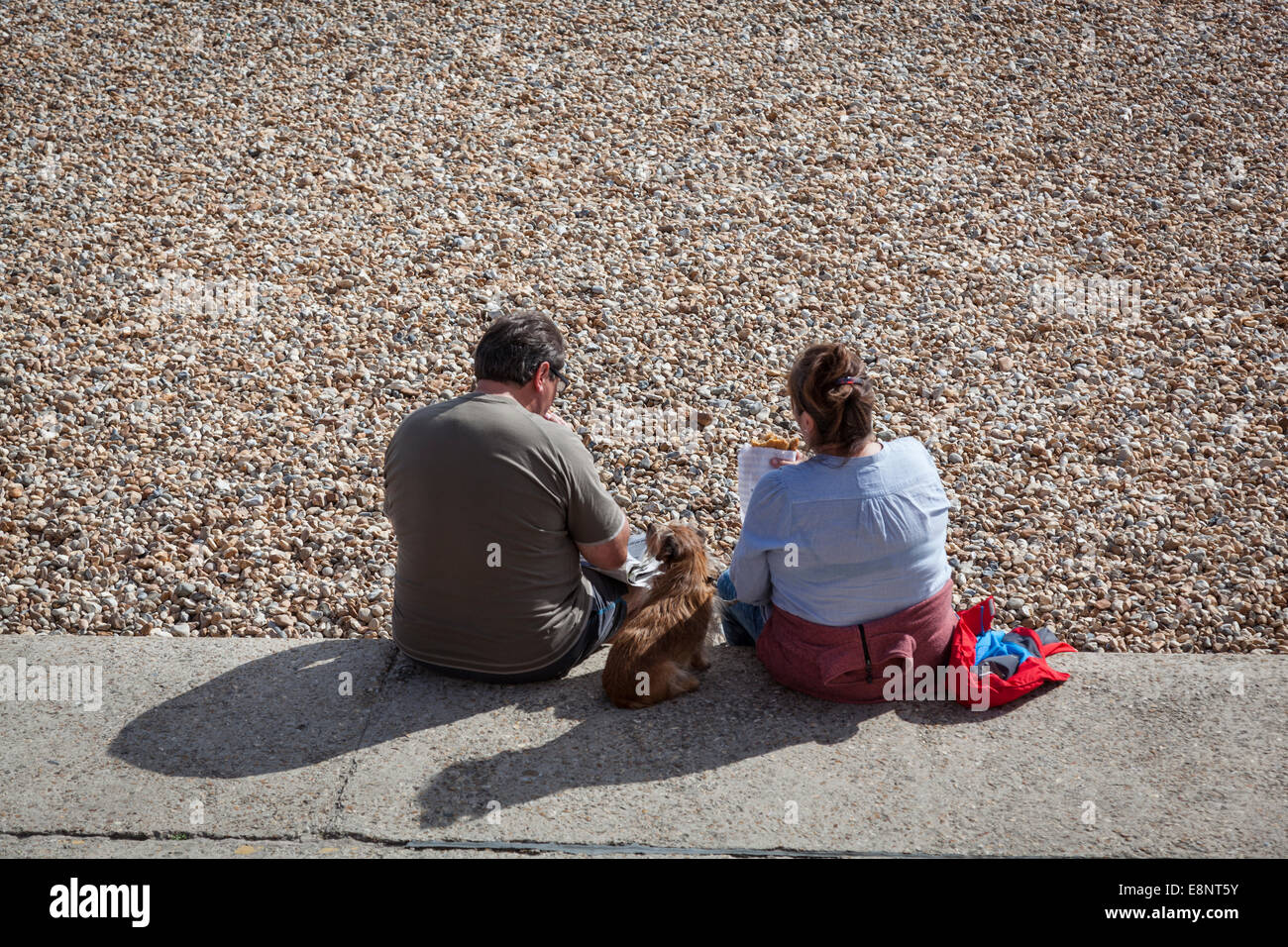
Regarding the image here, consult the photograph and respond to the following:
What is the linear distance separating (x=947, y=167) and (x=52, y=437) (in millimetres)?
5632

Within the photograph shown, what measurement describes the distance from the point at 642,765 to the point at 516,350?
4.40 feet

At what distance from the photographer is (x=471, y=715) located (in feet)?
11.1

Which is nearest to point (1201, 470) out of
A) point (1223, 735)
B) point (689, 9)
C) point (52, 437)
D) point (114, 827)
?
point (1223, 735)

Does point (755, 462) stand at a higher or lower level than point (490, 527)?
higher

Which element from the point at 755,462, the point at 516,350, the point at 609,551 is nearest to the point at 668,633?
the point at 609,551

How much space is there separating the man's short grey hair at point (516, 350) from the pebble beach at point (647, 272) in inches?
50.1

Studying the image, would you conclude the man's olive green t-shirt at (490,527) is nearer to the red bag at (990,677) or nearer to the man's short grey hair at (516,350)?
the man's short grey hair at (516,350)

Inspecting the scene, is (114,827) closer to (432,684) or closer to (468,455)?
(432,684)

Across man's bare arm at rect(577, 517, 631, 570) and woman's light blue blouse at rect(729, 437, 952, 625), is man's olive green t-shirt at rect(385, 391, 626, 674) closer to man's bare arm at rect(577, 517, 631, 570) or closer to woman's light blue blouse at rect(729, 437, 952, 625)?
man's bare arm at rect(577, 517, 631, 570)

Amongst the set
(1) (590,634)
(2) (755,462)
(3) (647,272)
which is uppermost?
(3) (647,272)

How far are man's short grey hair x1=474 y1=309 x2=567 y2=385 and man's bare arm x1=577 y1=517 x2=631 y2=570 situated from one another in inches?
22.8

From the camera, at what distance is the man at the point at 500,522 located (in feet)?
10.5

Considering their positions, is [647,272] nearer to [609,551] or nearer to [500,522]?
[609,551]

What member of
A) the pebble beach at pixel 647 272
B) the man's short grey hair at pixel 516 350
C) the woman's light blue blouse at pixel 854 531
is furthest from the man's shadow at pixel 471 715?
the man's short grey hair at pixel 516 350
